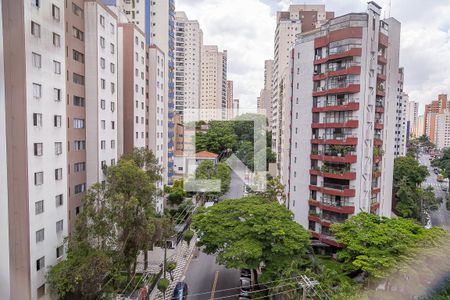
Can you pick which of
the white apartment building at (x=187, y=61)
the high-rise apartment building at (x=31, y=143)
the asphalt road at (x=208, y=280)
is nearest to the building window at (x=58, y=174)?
the high-rise apartment building at (x=31, y=143)

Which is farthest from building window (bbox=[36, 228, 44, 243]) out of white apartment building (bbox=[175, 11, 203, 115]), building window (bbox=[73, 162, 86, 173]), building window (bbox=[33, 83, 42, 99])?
white apartment building (bbox=[175, 11, 203, 115])

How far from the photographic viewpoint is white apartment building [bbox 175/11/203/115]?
17.1 meters

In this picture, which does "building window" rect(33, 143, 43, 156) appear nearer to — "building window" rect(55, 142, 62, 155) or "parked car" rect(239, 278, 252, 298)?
"building window" rect(55, 142, 62, 155)

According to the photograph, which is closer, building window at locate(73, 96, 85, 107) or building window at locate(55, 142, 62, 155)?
building window at locate(55, 142, 62, 155)

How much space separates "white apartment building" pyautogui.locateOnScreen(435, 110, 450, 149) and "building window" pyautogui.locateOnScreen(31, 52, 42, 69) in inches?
461

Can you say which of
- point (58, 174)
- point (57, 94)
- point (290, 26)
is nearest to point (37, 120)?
point (57, 94)

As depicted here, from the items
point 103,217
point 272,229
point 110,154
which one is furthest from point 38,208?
point 272,229

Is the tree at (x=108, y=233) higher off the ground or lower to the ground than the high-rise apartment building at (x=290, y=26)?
lower

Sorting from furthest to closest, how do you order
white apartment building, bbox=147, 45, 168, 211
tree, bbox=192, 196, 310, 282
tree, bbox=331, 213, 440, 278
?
white apartment building, bbox=147, 45, 168, 211 → tree, bbox=192, 196, 310, 282 → tree, bbox=331, 213, 440, 278

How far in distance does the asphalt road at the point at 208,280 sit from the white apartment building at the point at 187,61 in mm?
11668

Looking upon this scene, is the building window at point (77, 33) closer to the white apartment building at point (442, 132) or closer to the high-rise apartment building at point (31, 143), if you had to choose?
the high-rise apartment building at point (31, 143)

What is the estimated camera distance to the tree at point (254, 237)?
13.4 ft

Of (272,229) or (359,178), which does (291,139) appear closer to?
(359,178)

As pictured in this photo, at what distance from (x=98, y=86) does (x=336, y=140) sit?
4227 mm
